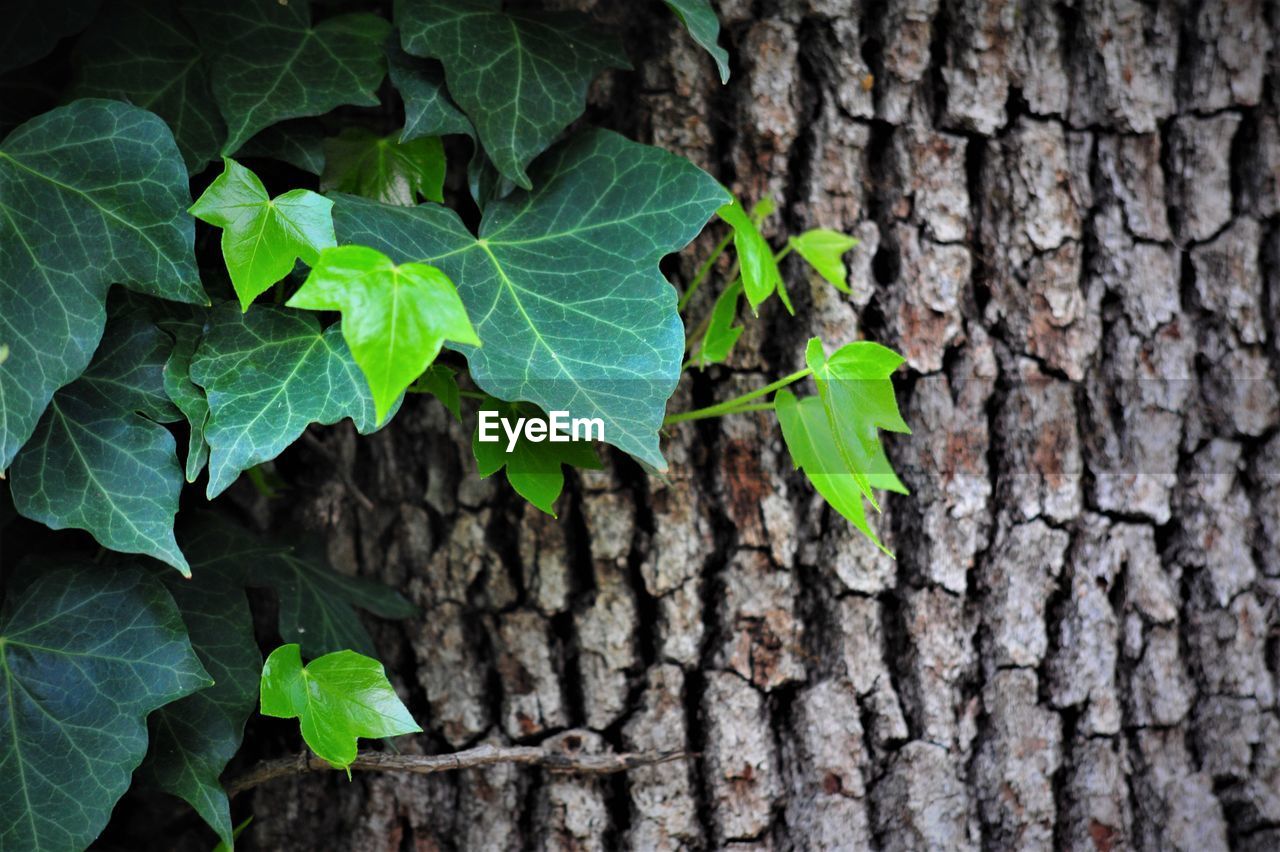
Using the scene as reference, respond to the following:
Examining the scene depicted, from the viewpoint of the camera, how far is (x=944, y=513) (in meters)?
1.07

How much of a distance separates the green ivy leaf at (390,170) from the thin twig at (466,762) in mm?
543

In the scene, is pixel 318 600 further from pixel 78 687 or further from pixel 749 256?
pixel 749 256

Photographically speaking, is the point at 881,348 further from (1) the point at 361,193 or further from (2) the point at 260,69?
(2) the point at 260,69

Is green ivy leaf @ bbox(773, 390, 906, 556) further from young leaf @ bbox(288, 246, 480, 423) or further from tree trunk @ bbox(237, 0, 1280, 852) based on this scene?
young leaf @ bbox(288, 246, 480, 423)

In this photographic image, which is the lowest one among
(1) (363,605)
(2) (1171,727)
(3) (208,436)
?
(2) (1171,727)

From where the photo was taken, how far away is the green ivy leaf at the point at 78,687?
81cm

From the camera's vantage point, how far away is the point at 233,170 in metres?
0.78

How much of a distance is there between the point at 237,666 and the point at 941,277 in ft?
2.71

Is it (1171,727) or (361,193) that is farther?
(1171,727)

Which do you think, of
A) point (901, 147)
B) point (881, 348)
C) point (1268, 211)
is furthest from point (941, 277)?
point (1268, 211)

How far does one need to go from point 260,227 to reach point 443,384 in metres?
0.20

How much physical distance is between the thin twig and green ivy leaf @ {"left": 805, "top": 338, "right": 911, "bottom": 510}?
0.41m

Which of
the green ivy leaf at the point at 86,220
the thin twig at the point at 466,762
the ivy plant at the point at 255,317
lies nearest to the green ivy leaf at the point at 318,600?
the ivy plant at the point at 255,317

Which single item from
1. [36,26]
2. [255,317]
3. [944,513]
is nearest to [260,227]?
[255,317]
